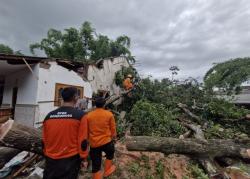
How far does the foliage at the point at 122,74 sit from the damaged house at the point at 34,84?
180 inches

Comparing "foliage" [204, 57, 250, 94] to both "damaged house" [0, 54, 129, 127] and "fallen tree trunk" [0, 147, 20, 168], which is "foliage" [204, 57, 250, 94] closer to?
"damaged house" [0, 54, 129, 127]

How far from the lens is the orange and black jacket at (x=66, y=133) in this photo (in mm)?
2953

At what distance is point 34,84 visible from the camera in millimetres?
9141

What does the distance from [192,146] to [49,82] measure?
694cm

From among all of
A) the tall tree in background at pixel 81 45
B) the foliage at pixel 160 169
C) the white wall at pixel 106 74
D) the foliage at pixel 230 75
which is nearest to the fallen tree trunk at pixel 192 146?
the foliage at pixel 160 169

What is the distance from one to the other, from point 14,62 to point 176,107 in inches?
326

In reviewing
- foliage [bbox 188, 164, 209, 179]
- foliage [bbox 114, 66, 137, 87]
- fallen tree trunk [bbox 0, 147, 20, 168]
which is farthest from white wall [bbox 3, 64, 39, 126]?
foliage [bbox 114, 66, 137, 87]

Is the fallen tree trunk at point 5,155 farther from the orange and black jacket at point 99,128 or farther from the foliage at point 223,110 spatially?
the foliage at point 223,110

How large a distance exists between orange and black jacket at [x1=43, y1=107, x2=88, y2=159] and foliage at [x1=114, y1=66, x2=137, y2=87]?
13656 millimetres

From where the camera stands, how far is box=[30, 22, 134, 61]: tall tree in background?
2147 cm

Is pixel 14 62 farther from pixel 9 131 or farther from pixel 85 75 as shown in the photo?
pixel 9 131

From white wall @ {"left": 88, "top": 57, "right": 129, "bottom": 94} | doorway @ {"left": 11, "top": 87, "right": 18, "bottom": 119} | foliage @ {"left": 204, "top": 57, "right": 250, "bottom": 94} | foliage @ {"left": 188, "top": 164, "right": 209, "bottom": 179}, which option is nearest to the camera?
foliage @ {"left": 188, "top": 164, "right": 209, "bottom": 179}

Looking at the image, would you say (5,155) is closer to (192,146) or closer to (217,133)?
(192,146)

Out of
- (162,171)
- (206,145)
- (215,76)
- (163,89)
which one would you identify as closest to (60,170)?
(162,171)
